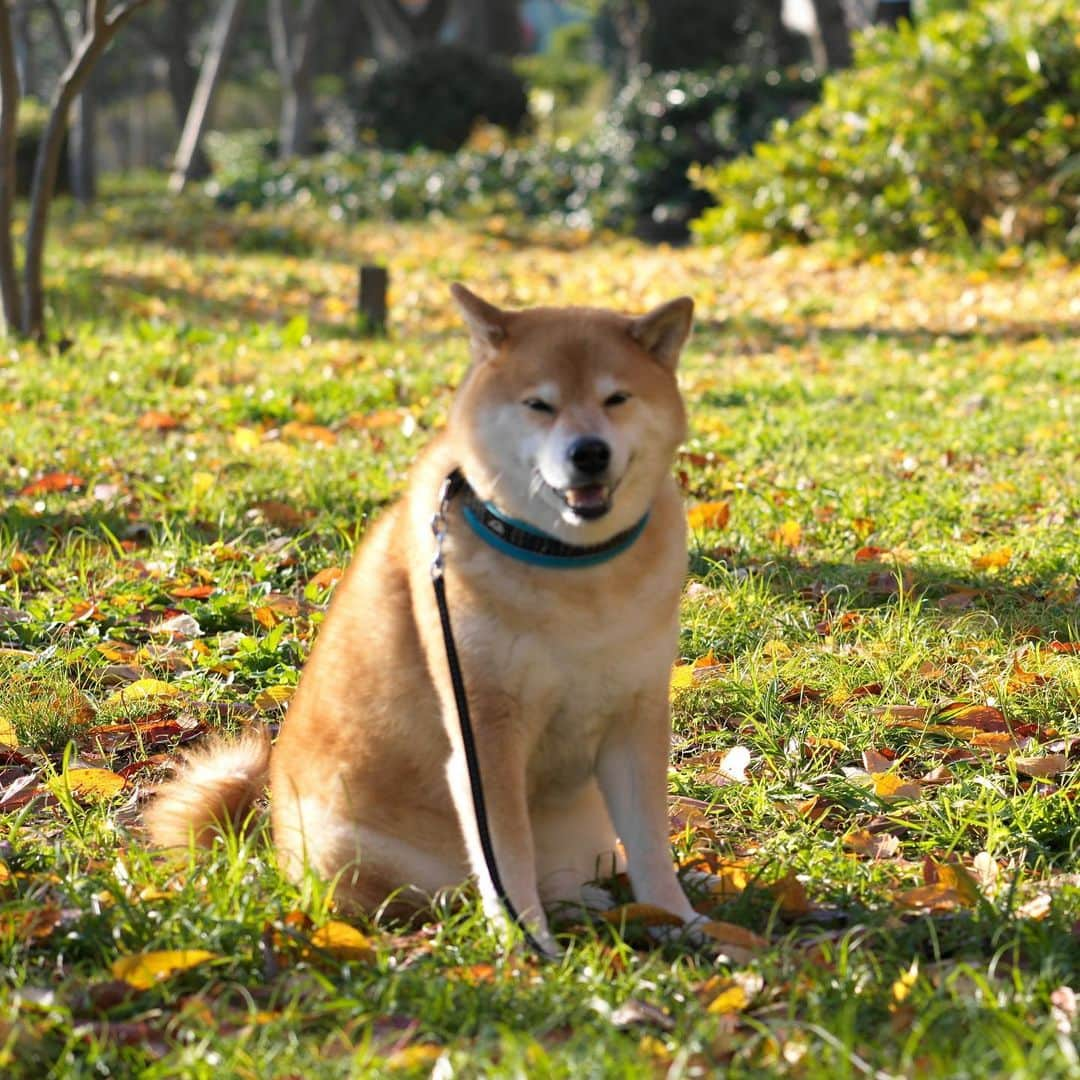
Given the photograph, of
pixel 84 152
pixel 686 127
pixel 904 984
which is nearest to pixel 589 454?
pixel 904 984

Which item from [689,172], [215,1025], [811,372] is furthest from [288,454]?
[689,172]

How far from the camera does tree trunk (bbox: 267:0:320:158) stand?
21427 millimetres

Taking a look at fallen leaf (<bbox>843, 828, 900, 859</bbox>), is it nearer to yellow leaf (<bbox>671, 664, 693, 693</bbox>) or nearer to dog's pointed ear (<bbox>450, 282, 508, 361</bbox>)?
yellow leaf (<bbox>671, 664, 693, 693</bbox>)

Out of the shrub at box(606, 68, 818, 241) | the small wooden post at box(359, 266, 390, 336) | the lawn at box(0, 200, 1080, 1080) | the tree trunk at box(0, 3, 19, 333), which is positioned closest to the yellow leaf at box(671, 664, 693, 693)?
the lawn at box(0, 200, 1080, 1080)

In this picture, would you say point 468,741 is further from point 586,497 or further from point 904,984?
point 904,984

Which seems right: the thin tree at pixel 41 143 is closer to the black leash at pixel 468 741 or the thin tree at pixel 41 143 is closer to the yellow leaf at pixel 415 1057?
the black leash at pixel 468 741

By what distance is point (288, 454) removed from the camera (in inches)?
270

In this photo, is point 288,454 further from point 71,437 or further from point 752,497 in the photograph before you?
point 752,497

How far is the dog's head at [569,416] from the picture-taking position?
Answer: 2.95 metres

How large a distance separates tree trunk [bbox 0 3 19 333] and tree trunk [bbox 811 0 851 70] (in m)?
11.6

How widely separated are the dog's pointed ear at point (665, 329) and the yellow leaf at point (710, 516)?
2629 mm

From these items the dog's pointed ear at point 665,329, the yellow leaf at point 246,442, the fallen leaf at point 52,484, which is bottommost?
the fallen leaf at point 52,484

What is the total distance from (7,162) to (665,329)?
7280 mm

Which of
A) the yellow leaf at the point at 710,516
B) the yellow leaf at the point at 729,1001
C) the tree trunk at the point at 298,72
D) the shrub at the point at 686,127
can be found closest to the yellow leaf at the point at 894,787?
the yellow leaf at the point at 729,1001
